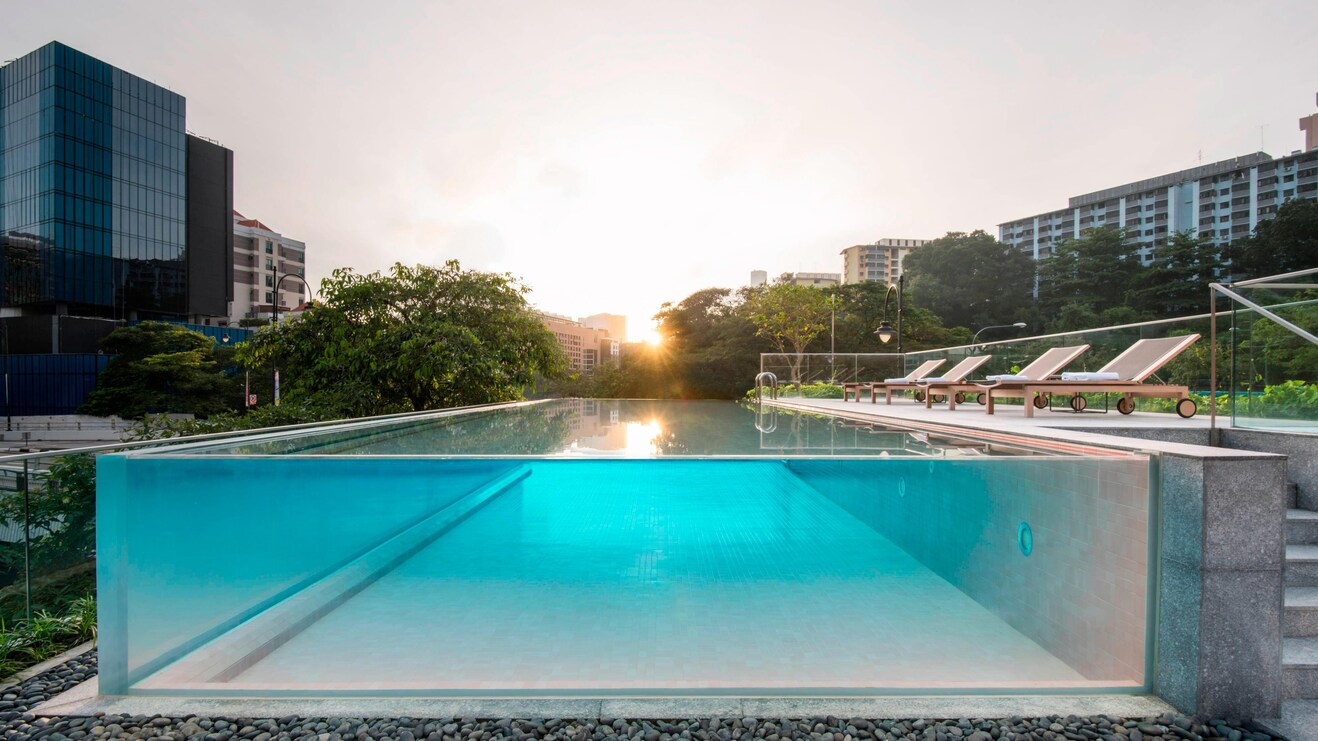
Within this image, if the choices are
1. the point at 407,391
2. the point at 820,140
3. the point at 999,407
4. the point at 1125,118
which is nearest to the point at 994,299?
the point at 1125,118

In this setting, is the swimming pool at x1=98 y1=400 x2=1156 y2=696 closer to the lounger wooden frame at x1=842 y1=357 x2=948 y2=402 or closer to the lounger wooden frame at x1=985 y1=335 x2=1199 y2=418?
the lounger wooden frame at x1=985 y1=335 x2=1199 y2=418

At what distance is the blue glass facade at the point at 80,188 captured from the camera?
118ft

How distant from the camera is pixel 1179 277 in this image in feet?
116

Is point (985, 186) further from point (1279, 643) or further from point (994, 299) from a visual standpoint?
point (994, 299)

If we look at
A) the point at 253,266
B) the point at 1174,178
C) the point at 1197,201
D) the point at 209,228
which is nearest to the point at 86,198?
the point at 209,228

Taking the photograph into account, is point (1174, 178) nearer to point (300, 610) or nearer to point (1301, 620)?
point (1301, 620)

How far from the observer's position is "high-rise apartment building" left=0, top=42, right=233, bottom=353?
35.9 meters

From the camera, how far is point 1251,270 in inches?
1407

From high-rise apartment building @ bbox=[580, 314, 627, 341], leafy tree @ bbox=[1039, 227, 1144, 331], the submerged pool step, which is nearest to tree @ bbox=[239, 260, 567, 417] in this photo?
the submerged pool step

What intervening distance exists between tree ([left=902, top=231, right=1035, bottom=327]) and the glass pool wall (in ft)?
137

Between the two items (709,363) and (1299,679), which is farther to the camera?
(709,363)

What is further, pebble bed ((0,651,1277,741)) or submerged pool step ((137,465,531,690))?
submerged pool step ((137,465,531,690))

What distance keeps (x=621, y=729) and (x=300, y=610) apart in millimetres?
2123

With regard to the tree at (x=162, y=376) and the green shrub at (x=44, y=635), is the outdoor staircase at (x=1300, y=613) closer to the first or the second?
the green shrub at (x=44, y=635)
